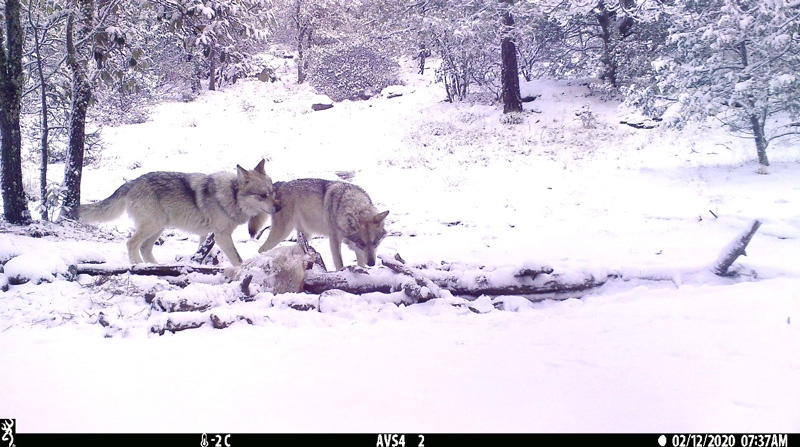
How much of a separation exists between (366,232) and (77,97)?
5760 mm

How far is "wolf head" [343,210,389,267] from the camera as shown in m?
4.82

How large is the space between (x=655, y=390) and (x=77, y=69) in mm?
8632

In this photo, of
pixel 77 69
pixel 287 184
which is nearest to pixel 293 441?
pixel 287 184

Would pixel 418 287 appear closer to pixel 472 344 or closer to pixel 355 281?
pixel 355 281

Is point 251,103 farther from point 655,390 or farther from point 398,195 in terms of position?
point 655,390

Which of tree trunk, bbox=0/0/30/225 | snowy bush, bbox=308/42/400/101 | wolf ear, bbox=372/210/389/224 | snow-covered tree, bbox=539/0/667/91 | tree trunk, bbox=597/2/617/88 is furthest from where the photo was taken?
snowy bush, bbox=308/42/400/101

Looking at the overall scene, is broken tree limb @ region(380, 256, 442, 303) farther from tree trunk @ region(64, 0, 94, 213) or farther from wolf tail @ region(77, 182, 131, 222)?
tree trunk @ region(64, 0, 94, 213)

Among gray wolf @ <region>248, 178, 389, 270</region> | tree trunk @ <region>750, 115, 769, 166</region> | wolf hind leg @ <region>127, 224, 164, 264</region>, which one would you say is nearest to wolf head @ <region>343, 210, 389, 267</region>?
gray wolf @ <region>248, 178, 389, 270</region>

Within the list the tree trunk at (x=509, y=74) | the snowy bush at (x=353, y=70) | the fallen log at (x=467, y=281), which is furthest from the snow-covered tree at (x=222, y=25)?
the snowy bush at (x=353, y=70)

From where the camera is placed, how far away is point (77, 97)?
270 inches

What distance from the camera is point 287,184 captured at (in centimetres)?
573

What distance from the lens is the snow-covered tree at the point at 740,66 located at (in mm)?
6641

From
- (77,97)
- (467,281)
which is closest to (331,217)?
(467,281)

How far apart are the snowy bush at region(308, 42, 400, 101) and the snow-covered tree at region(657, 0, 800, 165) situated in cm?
1644
